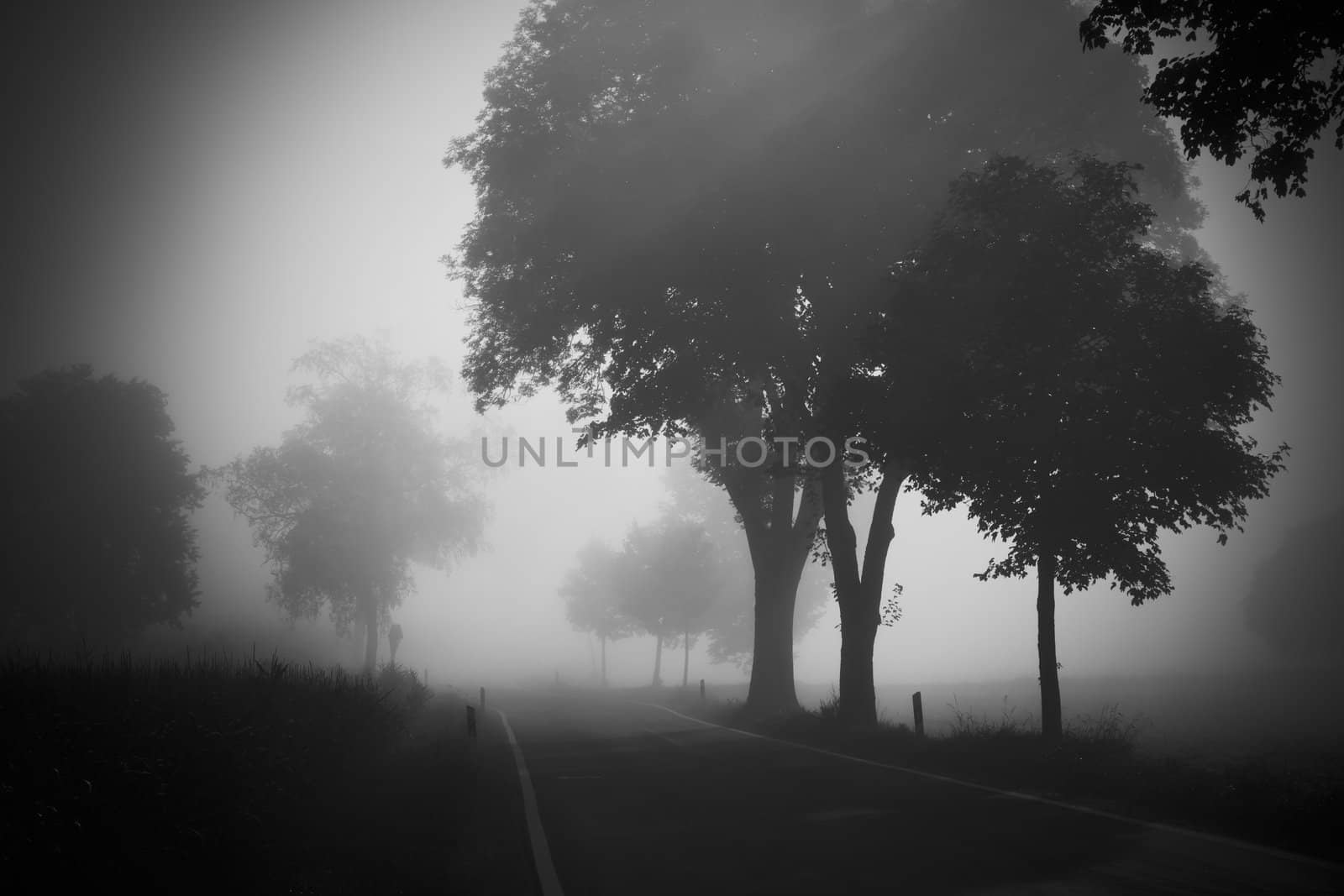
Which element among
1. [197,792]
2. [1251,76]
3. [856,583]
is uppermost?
[1251,76]

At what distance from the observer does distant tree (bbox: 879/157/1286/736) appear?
11852 mm

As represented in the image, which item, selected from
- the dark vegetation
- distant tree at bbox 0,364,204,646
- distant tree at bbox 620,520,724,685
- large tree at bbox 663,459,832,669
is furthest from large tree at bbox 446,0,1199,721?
large tree at bbox 663,459,832,669

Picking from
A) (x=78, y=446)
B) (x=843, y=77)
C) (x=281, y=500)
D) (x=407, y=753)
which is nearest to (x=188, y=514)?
(x=281, y=500)

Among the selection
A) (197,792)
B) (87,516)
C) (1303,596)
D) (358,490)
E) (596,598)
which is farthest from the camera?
(596,598)

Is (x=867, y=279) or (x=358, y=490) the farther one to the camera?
(x=358, y=490)

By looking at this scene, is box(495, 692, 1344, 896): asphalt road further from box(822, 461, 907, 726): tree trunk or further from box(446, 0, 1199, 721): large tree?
box(446, 0, 1199, 721): large tree

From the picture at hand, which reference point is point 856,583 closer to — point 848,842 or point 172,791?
point 848,842

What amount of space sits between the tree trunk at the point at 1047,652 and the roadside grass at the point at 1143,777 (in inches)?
10.7

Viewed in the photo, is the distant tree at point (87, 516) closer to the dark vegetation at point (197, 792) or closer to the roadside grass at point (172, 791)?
the dark vegetation at point (197, 792)

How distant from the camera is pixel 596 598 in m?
64.2

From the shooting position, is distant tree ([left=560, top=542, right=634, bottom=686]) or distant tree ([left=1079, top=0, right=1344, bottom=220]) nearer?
distant tree ([left=1079, top=0, right=1344, bottom=220])

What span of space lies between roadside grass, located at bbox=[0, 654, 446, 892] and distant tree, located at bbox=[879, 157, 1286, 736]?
10156 mm

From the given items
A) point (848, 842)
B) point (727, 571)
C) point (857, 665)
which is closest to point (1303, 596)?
point (727, 571)

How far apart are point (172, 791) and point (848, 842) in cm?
598
